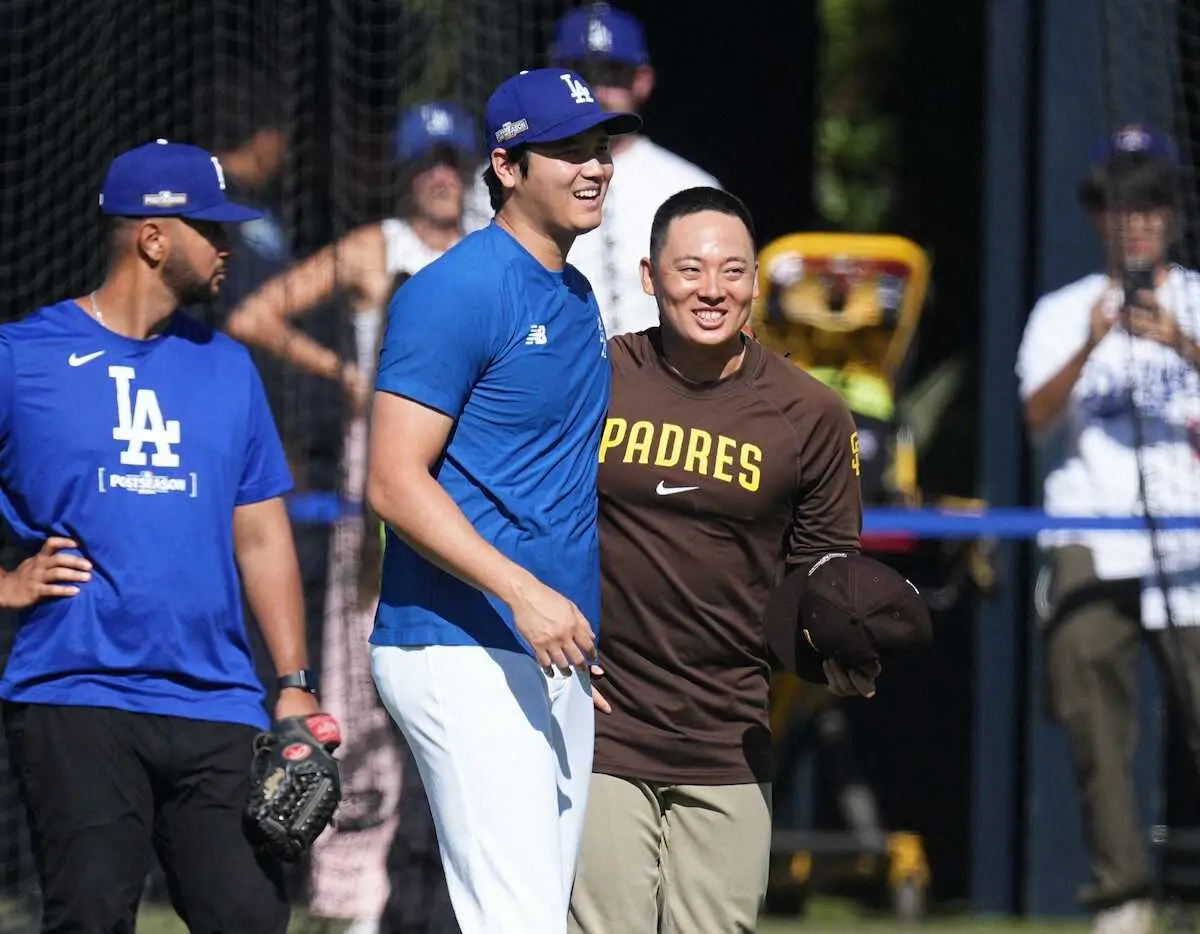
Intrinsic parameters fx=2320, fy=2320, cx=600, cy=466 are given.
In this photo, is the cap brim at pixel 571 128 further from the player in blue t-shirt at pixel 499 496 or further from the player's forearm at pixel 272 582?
the player's forearm at pixel 272 582

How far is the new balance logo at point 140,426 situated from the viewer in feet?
16.6

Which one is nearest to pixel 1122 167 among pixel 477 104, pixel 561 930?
pixel 477 104

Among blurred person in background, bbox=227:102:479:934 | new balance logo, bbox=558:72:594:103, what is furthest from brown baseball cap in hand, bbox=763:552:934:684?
blurred person in background, bbox=227:102:479:934

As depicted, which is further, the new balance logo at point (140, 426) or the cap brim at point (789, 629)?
the new balance logo at point (140, 426)

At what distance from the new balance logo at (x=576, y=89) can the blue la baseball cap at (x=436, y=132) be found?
270cm

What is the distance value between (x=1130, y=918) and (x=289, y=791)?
3394mm

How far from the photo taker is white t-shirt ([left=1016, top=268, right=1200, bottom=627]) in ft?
24.9

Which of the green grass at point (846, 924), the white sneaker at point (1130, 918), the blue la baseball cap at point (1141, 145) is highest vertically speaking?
the blue la baseball cap at point (1141, 145)

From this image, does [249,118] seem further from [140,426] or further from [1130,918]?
[1130,918]

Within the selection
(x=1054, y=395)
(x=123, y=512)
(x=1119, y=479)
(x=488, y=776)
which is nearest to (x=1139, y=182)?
(x=1054, y=395)

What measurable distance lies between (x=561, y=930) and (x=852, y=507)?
124 cm

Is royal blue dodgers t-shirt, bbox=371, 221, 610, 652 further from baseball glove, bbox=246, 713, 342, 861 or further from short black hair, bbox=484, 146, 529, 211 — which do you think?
baseball glove, bbox=246, 713, 342, 861

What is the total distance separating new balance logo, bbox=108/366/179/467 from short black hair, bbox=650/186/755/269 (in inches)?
44.8

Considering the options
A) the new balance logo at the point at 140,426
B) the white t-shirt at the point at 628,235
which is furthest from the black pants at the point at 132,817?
the white t-shirt at the point at 628,235
